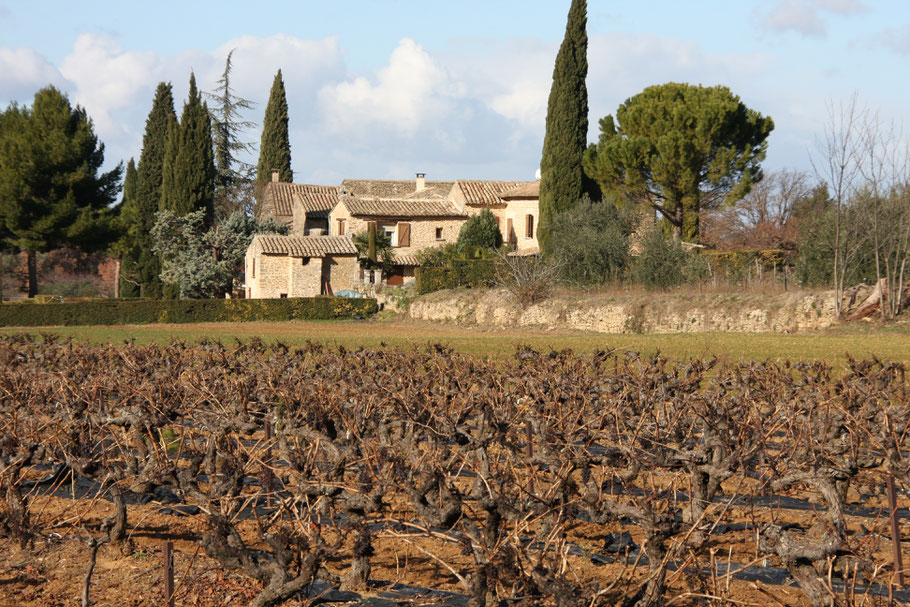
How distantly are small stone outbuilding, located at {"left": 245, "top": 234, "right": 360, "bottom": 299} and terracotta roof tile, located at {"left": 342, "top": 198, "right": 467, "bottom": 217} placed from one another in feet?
19.1

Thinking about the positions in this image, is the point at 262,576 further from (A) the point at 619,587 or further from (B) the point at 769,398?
(B) the point at 769,398

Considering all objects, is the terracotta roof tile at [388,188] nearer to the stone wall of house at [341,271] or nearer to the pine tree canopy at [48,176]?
the stone wall of house at [341,271]

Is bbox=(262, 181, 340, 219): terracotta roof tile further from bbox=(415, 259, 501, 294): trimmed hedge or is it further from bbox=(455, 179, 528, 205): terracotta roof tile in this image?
bbox=(415, 259, 501, 294): trimmed hedge

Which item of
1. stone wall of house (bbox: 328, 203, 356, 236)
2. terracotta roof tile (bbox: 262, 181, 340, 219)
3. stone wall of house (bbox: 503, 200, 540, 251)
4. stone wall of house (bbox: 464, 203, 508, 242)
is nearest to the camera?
stone wall of house (bbox: 503, 200, 540, 251)

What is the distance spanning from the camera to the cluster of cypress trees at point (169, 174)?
48.6m

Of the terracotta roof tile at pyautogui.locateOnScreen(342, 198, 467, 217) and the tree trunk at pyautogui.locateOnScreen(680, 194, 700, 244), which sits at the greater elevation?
the terracotta roof tile at pyautogui.locateOnScreen(342, 198, 467, 217)

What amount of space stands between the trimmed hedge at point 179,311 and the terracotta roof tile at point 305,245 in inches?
234

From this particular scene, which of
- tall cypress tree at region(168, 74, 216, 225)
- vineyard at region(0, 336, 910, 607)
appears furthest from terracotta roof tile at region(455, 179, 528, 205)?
vineyard at region(0, 336, 910, 607)

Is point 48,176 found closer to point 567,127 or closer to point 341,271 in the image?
point 341,271

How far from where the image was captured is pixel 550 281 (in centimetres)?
3734

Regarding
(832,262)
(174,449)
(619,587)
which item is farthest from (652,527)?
(832,262)

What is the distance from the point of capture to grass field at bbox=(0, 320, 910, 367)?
2097 centimetres

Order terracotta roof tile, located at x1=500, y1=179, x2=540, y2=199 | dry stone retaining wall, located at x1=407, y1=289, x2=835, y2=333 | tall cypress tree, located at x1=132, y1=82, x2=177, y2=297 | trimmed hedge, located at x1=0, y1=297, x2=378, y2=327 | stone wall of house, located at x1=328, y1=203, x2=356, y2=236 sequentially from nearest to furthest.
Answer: dry stone retaining wall, located at x1=407, y1=289, x2=835, y2=333, trimmed hedge, located at x1=0, y1=297, x2=378, y2=327, tall cypress tree, located at x1=132, y1=82, x2=177, y2=297, terracotta roof tile, located at x1=500, y1=179, x2=540, y2=199, stone wall of house, located at x1=328, y1=203, x2=356, y2=236

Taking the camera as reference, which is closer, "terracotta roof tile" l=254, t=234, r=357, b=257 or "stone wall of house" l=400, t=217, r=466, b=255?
"terracotta roof tile" l=254, t=234, r=357, b=257
